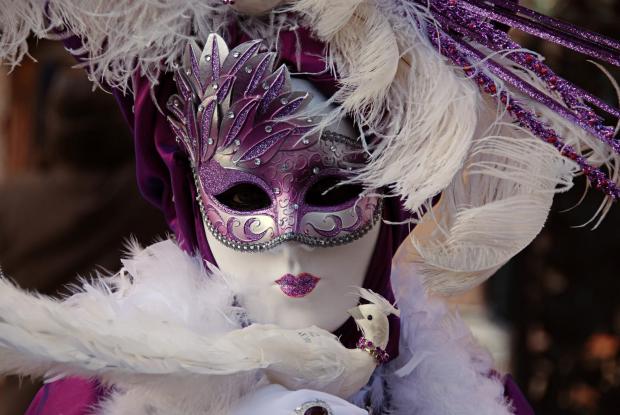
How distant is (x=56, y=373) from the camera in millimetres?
1470

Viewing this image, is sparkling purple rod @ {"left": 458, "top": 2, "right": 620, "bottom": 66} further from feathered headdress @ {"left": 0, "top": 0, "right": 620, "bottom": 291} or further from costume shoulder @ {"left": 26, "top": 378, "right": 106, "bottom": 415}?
costume shoulder @ {"left": 26, "top": 378, "right": 106, "bottom": 415}

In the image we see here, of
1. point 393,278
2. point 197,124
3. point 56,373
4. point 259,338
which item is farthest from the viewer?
point 393,278

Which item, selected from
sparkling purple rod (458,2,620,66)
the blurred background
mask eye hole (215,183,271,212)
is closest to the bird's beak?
mask eye hole (215,183,271,212)

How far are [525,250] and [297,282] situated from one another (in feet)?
5.63

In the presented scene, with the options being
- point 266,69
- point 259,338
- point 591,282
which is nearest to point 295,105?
point 266,69

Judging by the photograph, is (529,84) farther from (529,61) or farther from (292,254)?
(292,254)

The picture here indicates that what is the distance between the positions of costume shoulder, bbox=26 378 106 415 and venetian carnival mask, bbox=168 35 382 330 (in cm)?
28

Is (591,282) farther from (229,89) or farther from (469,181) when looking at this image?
(229,89)

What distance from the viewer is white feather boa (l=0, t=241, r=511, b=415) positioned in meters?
1.46

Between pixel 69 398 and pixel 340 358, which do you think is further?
pixel 69 398

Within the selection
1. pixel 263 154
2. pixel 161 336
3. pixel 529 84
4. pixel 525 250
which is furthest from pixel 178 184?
pixel 525 250

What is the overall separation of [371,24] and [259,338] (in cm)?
51

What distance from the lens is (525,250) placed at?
130 inches

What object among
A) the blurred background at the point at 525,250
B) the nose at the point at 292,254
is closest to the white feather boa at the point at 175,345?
the nose at the point at 292,254
